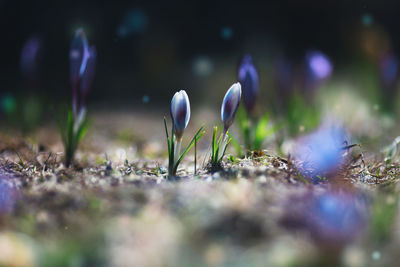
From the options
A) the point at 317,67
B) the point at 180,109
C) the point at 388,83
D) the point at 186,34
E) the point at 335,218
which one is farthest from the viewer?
the point at 186,34

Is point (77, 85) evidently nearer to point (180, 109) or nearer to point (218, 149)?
point (180, 109)

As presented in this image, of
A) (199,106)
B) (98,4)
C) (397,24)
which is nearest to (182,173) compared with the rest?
(199,106)

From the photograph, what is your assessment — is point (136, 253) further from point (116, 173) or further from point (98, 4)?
point (98, 4)

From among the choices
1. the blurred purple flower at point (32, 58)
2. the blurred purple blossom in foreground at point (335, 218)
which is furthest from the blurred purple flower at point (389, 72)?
the blurred purple flower at point (32, 58)

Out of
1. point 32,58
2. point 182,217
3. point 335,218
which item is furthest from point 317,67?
point 32,58

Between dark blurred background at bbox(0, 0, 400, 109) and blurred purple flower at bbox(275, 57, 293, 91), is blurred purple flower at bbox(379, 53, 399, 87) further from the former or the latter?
dark blurred background at bbox(0, 0, 400, 109)

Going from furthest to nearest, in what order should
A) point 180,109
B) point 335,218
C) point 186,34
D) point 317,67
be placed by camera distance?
point 186,34
point 317,67
point 180,109
point 335,218

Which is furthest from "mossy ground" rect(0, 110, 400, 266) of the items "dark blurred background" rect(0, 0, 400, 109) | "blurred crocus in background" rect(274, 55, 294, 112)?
"dark blurred background" rect(0, 0, 400, 109)
